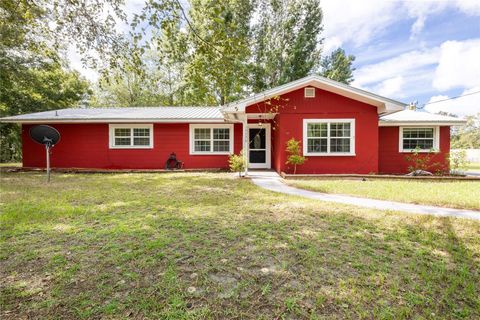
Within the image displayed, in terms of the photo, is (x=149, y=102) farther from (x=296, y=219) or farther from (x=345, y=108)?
(x=296, y=219)

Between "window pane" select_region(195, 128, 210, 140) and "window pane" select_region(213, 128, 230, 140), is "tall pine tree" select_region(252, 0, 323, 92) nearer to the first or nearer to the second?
"window pane" select_region(213, 128, 230, 140)

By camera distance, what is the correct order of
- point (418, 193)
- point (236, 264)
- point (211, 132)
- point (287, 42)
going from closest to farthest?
point (236, 264) < point (418, 193) < point (211, 132) < point (287, 42)

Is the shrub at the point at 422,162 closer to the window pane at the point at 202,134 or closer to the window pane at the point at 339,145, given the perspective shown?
the window pane at the point at 339,145

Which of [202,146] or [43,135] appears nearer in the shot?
[43,135]

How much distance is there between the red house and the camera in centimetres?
1017

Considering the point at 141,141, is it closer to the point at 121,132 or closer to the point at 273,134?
the point at 121,132

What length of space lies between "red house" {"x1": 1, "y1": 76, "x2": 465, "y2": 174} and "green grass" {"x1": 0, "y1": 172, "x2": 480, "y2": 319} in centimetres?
599

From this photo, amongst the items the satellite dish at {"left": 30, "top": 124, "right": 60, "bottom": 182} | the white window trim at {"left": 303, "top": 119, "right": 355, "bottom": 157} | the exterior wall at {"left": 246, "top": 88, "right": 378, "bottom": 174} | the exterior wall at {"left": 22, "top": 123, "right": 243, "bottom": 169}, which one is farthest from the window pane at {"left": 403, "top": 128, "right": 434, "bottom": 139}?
the satellite dish at {"left": 30, "top": 124, "right": 60, "bottom": 182}

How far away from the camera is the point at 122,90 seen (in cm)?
3002

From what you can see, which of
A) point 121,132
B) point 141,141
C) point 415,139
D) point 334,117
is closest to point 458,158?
point 415,139

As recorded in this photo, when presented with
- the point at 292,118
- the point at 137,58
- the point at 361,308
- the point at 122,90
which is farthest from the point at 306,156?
the point at 122,90

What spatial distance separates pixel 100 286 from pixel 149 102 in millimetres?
30558

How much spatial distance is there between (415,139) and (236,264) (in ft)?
41.7

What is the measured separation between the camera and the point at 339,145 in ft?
33.9
